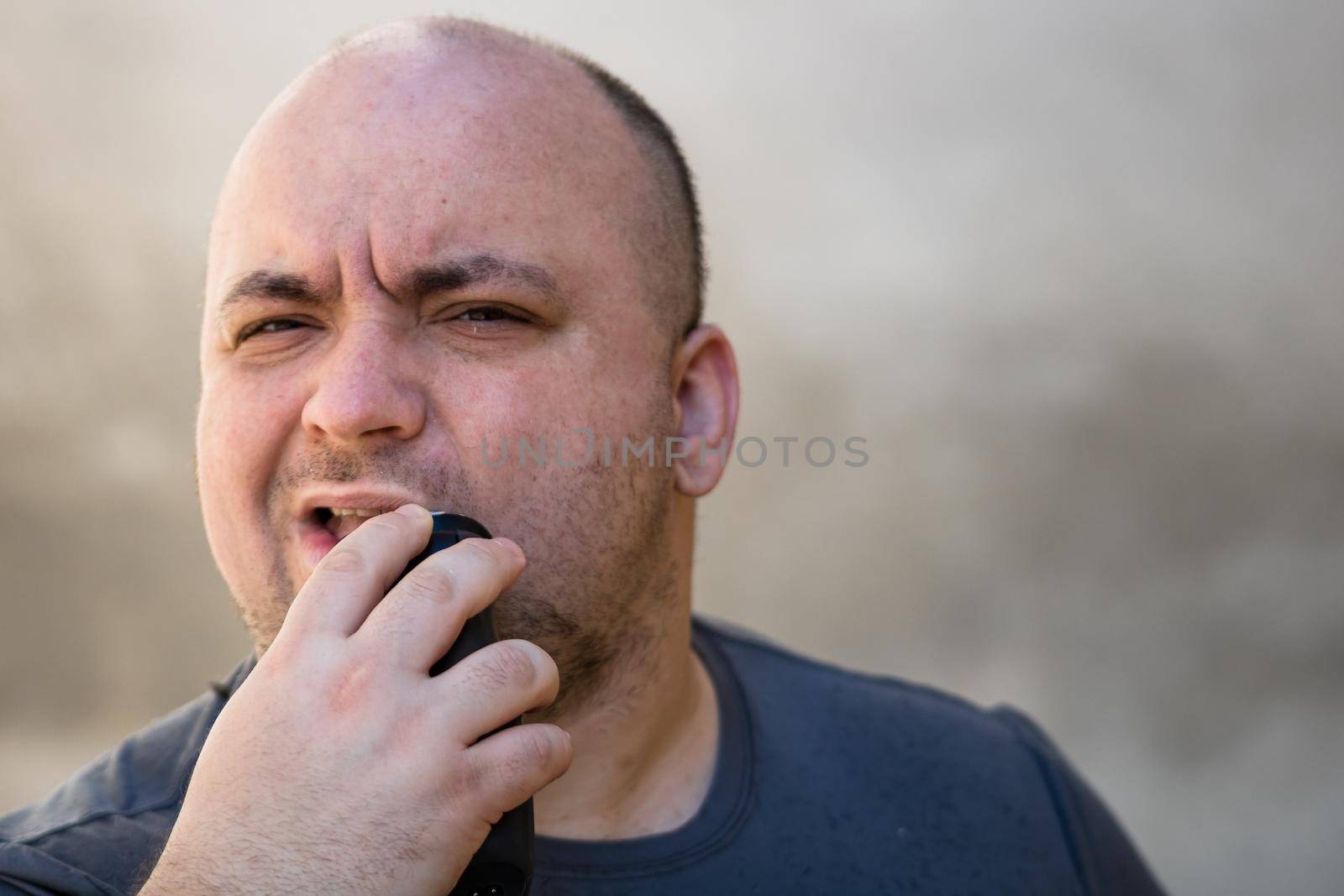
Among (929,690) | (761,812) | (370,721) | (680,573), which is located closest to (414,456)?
(370,721)

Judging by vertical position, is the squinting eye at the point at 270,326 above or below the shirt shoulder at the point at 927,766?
above

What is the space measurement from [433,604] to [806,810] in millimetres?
716

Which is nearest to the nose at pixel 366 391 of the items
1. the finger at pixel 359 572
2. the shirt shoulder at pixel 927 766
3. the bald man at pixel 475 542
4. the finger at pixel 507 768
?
the bald man at pixel 475 542

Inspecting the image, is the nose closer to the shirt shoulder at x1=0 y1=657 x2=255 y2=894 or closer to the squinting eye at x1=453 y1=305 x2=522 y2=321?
the squinting eye at x1=453 y1=305 x2=522 y2=321

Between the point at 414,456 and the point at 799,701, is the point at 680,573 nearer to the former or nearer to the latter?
the point at 799,701

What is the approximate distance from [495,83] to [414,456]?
1.58 ft

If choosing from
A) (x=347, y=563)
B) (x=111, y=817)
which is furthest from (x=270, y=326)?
(x=111, y=817)

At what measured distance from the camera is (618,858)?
1396mm

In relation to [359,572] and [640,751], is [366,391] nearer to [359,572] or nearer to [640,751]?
[359,572]

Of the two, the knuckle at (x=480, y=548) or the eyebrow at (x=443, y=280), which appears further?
the eyebrow at (x=443, y=280)

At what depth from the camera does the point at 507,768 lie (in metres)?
1.02

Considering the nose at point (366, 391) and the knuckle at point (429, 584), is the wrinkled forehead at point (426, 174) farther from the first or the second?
the knuckle at point (429, 584)

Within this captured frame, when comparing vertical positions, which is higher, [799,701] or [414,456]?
[414,456]

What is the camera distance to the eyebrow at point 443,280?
1312mm
